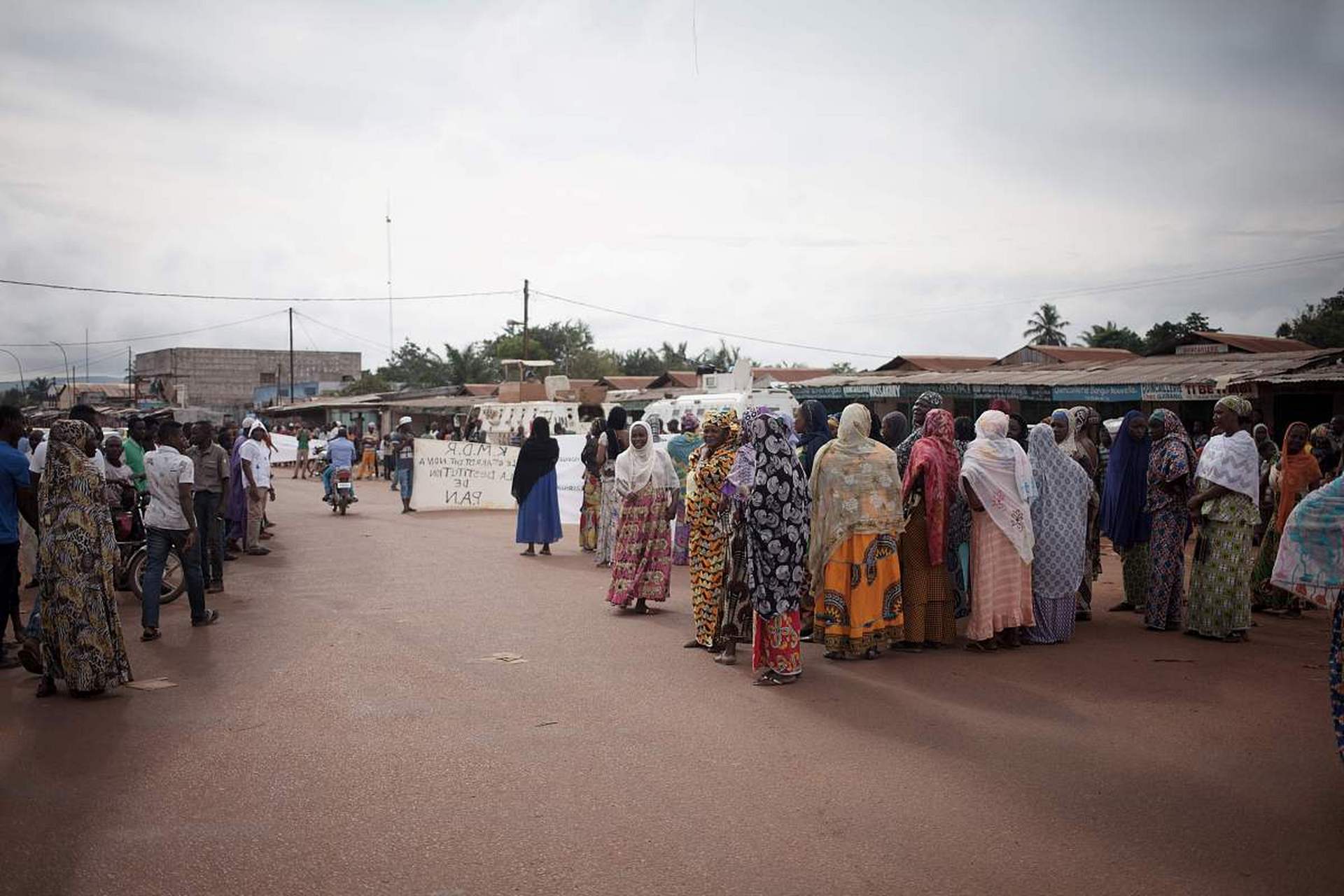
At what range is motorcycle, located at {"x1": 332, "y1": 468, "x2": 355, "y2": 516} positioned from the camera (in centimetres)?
1981

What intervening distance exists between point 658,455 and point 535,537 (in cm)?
471

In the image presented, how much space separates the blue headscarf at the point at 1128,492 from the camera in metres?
8.87

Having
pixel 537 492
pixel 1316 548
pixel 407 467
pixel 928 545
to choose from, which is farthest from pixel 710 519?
pixel 407 467

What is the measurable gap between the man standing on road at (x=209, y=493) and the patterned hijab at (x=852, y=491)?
6.38 m

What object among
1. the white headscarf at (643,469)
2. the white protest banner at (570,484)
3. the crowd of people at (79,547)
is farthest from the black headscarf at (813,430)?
the white protest banner at (570,484)

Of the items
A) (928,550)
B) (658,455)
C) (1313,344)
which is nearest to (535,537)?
(658,455)

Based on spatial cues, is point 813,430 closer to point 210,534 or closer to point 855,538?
point 855,538

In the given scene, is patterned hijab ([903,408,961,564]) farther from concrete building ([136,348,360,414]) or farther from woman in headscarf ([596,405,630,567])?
concrete building ([136,348,360,414])

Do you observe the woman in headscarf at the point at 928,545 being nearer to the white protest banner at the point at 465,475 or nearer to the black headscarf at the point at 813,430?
the black headscarf at the point at 813,430

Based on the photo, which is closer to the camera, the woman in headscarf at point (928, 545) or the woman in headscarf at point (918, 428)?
the woman in headscarf at point (928, 545)

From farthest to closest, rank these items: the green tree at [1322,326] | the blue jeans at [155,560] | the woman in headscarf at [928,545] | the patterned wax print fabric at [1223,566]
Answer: the green tree at [1322,326] < the blue jeans at [155,560] < the patterned wax print fabric at [1223,566] < the woman in headscarf at [928,545]

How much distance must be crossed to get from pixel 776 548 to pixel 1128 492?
3.92 metres

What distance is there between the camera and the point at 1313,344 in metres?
36.9

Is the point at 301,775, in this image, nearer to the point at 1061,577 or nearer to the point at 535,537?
the point at 1061,577
